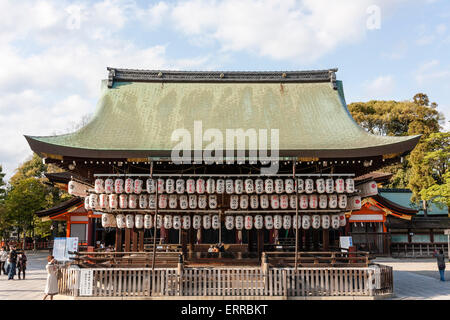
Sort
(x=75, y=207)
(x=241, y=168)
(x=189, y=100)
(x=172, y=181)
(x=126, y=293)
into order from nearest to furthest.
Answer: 1. (x=126, y=293)
2. (x=172, y=181)
3. (x=241, y=168)
4. (x=189, y=100)
5. (x=75, y=207)

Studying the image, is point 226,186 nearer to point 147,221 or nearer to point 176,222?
point 176,222

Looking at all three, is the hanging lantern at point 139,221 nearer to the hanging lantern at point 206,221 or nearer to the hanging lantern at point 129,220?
the hanging lantern at point 129,220

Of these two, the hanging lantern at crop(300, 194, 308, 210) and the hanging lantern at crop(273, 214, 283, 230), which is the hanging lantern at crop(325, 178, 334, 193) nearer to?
the hanging lantern at crop(300, 194, 308, 210)

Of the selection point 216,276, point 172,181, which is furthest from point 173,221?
point 216,276

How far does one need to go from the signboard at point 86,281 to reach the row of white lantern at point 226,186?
3191 millimetres

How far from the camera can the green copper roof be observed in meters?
14.2

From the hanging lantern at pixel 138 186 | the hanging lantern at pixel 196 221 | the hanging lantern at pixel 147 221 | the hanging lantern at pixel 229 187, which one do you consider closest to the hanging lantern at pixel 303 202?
the hanging lantern at pixel 229 187

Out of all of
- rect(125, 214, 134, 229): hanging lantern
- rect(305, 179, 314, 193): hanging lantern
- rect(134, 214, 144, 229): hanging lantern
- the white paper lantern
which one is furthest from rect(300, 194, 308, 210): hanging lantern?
rect(125, 214, 134, 229): hanging lantern

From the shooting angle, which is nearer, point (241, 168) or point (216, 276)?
point (216, 276)

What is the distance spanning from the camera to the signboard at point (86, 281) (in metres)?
13.0

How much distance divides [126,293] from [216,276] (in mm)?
3307

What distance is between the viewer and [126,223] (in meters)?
15.1

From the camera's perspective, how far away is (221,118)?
17.3m

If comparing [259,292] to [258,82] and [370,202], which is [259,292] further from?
[370,202]
